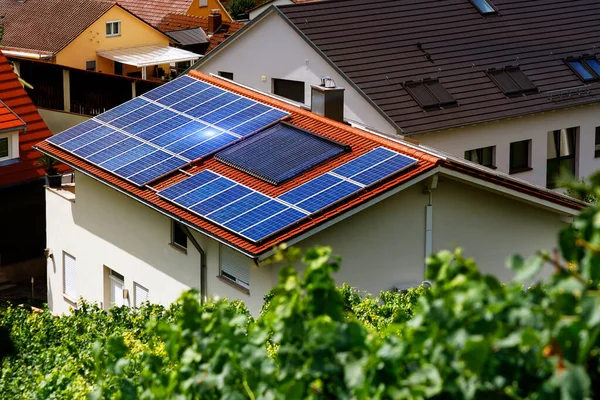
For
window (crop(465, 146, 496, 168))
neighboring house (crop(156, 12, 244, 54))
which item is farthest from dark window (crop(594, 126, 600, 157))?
neighboring house (crop(156, 12, 244, 54))

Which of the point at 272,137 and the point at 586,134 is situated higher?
the point at 272,137

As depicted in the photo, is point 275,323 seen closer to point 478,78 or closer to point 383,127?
point 383,127

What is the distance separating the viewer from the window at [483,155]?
111ft

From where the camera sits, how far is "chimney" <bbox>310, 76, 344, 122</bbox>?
81.1ft

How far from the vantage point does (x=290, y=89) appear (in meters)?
35.9

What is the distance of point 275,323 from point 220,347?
37 cm

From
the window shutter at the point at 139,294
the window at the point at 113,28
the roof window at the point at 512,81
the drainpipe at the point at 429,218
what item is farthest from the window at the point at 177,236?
the window at the point at 113,28

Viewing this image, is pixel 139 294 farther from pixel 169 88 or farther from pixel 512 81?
pixel 512 81

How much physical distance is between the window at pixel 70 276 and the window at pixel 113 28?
85.4 ft

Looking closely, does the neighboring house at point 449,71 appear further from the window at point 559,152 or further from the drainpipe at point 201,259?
the drainpipe at point 201,259

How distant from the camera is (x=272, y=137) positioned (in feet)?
78.4

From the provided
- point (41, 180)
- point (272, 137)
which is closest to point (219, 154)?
point (272, 137)

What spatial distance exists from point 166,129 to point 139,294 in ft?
11.5

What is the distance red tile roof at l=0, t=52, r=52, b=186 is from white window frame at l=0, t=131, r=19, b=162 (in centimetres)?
25
